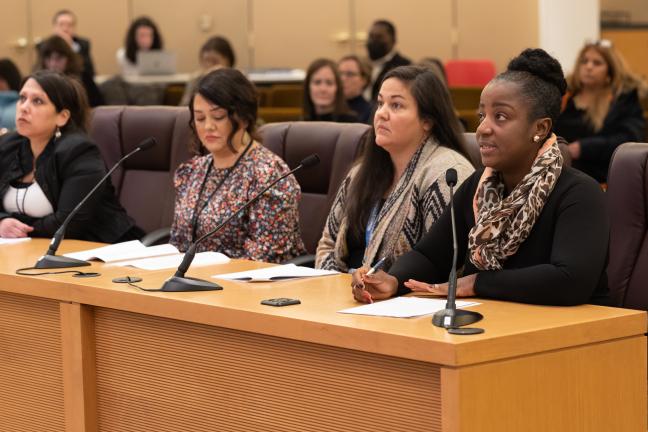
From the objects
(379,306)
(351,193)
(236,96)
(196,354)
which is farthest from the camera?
(236,96)

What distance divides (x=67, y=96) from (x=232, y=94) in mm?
723

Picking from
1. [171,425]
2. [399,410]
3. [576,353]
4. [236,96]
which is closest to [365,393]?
[399,410]

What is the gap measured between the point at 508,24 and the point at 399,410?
32.1ft

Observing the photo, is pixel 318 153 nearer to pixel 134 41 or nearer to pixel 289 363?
pixel 289 363

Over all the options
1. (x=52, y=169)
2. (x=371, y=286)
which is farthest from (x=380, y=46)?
(x=371, y=286)

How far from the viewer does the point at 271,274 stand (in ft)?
9.45

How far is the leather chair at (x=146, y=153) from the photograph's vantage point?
4.63 metres

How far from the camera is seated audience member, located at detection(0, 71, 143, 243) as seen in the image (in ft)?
13.3

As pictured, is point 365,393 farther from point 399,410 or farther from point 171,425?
point 171,425

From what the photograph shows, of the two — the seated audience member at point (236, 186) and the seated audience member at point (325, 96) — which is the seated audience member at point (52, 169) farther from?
the seated audience member at point (325, 96)

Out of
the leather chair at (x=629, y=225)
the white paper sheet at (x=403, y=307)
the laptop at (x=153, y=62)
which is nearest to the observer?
the white paper sheet at (x=403, y=307)

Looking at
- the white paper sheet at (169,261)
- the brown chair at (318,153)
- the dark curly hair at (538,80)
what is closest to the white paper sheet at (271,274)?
the white paper sheet at (169,261)

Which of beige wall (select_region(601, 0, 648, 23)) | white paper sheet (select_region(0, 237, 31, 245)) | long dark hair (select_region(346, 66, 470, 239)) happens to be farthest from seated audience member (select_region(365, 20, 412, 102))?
long dark hair (select_region(346, 66, 470, 239))

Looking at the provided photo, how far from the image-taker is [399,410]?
214 cm
